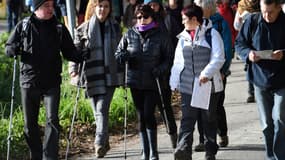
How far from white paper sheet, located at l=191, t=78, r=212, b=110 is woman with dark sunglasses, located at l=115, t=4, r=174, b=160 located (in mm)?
458

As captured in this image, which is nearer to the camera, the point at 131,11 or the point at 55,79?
the point at 55,79

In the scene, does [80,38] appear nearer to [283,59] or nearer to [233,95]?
[283,59]

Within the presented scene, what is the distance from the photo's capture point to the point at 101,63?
8445 millimetres

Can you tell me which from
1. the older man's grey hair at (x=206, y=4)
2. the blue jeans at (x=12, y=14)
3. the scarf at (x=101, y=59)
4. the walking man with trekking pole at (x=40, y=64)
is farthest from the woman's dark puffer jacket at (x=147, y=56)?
the blue jeans at (x=12, y=14)

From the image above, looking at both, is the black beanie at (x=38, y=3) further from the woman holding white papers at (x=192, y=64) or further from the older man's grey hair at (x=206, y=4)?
the older man's grey hair at (x=206, y=4)

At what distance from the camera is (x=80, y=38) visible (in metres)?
8.45

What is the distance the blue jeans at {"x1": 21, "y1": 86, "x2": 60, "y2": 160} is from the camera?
766 centimetres

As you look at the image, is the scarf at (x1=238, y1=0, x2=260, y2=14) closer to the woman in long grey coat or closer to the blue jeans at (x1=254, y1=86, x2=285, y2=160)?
the blue jeans at (x1=254, y1=86, x2=285, y2=160)

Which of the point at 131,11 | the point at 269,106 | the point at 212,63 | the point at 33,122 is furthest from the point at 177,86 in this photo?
the point at 131,11

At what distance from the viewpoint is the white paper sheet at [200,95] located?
298 inches

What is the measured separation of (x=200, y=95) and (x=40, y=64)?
1769 millimetres

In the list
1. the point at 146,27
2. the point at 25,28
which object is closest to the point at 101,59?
the point at 146,27

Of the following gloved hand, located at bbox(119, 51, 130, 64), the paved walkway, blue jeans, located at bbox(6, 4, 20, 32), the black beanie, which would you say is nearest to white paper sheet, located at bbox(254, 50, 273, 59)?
gloved hand, located at bbox(119, 51, 130, 64)

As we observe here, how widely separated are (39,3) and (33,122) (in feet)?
4.30
